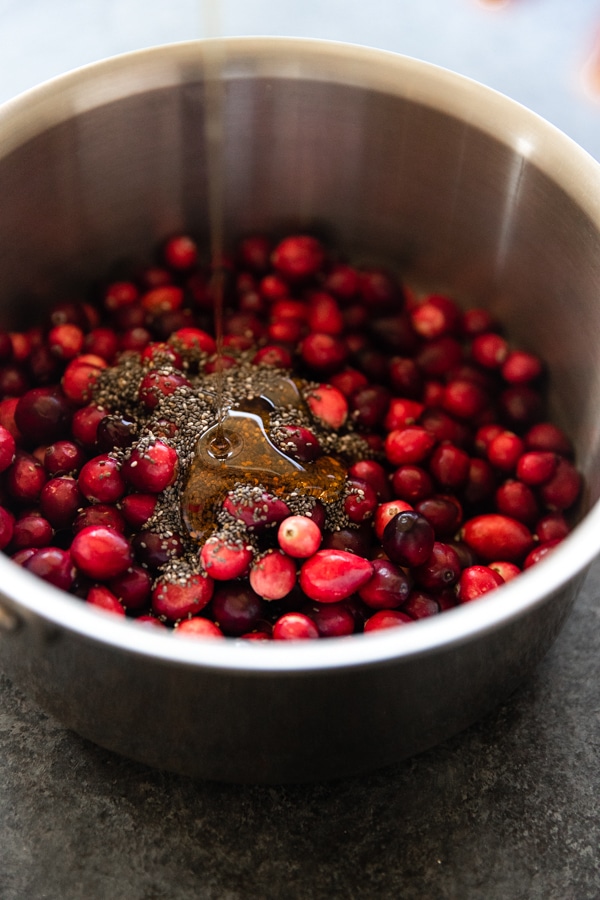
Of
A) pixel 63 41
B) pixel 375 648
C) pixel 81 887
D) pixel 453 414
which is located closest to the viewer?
pixel 375 648

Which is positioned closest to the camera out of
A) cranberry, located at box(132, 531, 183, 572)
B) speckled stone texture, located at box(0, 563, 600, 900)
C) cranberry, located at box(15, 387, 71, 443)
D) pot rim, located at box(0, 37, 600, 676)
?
pot rim, located at box(0, 37, 600, 676)

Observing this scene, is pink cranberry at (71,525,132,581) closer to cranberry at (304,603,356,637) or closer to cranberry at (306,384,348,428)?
cranberry at (304,603,356,637)

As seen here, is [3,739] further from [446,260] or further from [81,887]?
[446,260]

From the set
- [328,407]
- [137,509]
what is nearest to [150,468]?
[137,509]

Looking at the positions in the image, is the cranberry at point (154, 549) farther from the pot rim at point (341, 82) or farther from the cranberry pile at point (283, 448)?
the pot rim at point (341, 82)

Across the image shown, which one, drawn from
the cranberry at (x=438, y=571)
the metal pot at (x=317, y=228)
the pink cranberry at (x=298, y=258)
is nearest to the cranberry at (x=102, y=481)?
the metal pot at (x=317, y=228)

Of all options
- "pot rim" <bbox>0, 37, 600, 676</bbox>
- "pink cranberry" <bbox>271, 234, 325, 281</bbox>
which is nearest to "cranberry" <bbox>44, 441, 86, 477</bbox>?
"pot rim" <bbox>0, 37, 600, 676</bbox>

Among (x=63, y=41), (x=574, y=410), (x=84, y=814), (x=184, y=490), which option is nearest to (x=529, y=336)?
→ (x=574, y=410)
